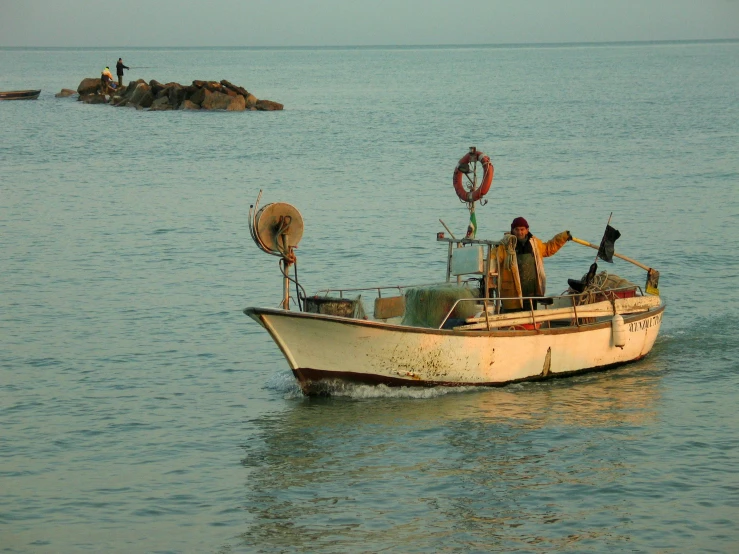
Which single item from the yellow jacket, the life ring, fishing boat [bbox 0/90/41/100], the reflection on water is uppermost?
fishing boat [bbox 0/90/41/100]

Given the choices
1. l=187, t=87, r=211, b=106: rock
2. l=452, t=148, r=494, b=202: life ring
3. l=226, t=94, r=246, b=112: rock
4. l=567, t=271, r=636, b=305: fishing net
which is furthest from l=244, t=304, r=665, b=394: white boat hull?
l=187, t=87, r=211, b=106: rock

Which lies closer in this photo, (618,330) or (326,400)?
(326,400)

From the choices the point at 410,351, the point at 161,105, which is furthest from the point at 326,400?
the point at 161,105

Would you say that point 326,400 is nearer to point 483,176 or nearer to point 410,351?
point 410,351

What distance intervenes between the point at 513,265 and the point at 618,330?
1.88m

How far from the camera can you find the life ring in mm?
15866

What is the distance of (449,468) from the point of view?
1266cm

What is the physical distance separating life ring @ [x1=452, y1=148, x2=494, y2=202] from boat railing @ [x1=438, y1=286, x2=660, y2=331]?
162 centimetres

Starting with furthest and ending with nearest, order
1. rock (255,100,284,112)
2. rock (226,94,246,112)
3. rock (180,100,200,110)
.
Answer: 1. rock (255,100,284,112)
2. rock (180,100,200,110)
3. rock (226,94,246,112)

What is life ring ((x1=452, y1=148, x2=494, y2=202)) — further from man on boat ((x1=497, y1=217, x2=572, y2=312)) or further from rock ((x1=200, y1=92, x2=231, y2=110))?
rock ((x1=200, y1=92, x2=231, y2=110))

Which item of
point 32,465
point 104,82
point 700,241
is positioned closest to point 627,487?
point 32,465

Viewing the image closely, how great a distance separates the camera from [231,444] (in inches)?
533

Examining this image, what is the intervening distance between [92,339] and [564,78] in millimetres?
118611

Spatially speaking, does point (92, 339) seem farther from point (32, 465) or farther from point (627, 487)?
point (627, 487)
